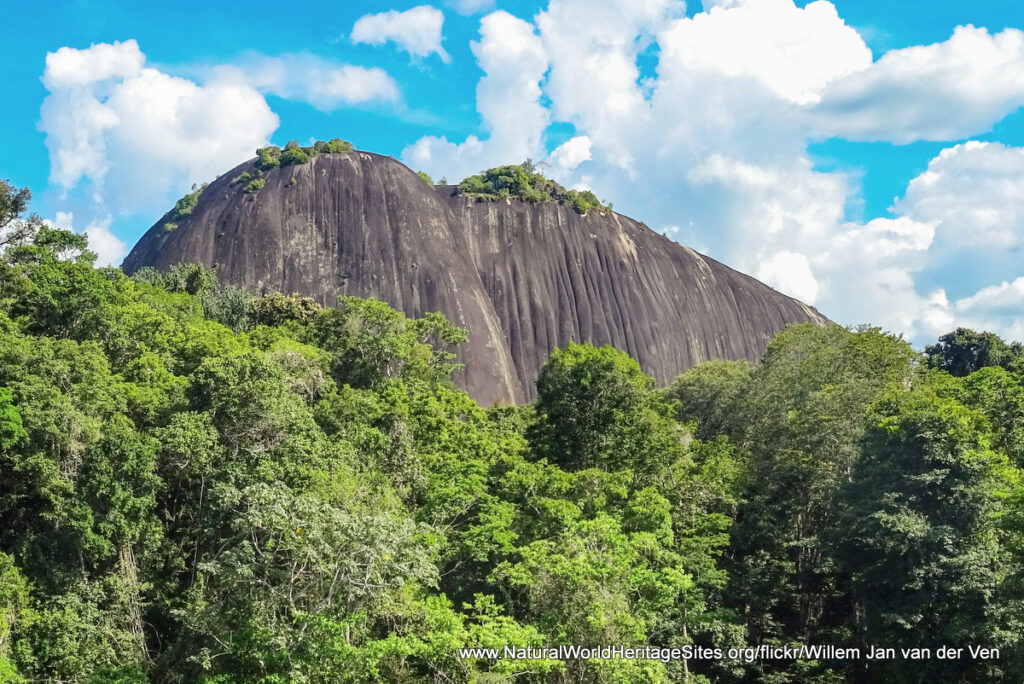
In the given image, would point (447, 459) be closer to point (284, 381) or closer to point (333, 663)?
point (284, 381)

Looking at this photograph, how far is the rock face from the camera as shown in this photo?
65.4 metres

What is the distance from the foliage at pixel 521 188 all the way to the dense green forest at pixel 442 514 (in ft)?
151

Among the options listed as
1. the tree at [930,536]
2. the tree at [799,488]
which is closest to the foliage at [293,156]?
the tree at [799,488]

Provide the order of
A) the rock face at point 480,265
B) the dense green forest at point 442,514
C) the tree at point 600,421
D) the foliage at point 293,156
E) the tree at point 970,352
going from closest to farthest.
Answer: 1. the dense green forest at point 442,514
2. the tree at point 600,421
3. the tree at point 970,352
4. the rock face at point 480,265
5. the foliage at point 293,156

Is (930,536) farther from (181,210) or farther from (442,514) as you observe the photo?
(181,210)

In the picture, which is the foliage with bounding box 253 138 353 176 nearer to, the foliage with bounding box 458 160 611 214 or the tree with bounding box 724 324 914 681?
the foliage with bounding box 458 160 611 214

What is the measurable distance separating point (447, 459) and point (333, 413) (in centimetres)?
397

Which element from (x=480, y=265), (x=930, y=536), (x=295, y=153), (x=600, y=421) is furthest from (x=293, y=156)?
(x=930, y=536)

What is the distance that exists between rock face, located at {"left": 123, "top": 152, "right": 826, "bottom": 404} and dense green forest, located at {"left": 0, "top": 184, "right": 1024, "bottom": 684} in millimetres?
30919

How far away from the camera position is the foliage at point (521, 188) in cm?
7856

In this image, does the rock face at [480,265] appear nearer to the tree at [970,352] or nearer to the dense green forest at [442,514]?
the tree at [970,352]

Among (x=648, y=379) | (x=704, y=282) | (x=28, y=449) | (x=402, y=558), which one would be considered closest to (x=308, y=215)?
(x=704, y=282)

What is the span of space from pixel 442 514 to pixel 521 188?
193 ft

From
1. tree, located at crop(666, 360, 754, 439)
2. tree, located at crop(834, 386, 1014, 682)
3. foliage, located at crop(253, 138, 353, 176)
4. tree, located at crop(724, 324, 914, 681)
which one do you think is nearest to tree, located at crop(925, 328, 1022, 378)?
tree, located at crop(666, 360, 754, 439)
